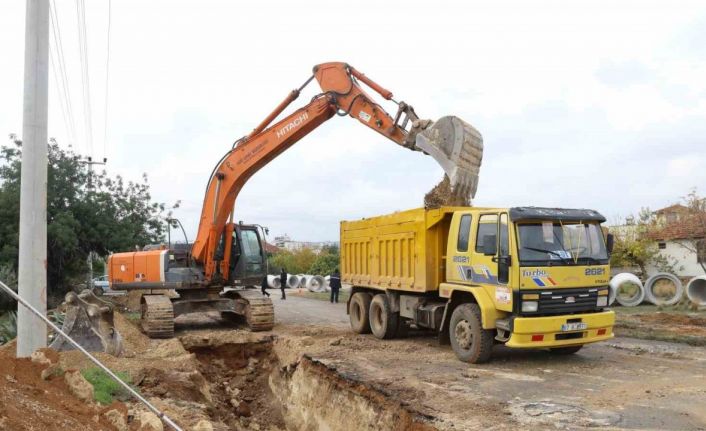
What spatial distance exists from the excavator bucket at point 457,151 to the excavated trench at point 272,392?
4.12m

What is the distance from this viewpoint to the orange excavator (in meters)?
13.0

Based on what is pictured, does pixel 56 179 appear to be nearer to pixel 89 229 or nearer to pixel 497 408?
pixel 89 229

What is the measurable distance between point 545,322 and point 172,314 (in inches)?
344

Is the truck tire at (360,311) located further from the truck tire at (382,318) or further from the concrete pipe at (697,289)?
the concrete pipe at (697,289)

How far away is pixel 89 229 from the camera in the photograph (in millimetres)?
23031

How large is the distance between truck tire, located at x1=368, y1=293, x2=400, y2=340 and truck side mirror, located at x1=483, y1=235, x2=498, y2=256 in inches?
137

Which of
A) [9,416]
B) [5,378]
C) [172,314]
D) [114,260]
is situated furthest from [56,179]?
[9,416]

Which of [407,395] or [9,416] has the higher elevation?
[9,416]

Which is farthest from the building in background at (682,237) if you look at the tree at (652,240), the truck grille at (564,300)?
the truck grille at (564,300)

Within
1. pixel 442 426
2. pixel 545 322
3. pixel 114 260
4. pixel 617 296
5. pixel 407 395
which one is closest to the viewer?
pixel 442 426

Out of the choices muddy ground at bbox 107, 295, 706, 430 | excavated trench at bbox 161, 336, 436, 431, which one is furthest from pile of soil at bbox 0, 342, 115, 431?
muddy ground at bbox 107, 295, 706, 430

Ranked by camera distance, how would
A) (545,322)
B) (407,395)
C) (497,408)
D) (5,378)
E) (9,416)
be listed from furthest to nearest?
(545,322), (407,395), (497,408), (5,378), (9,416)

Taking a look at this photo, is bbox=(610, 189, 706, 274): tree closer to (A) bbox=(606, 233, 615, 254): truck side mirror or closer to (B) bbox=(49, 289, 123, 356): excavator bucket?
(A) bbox=(606, 233, 615, 254): truck side mirror

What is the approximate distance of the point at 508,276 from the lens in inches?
363
